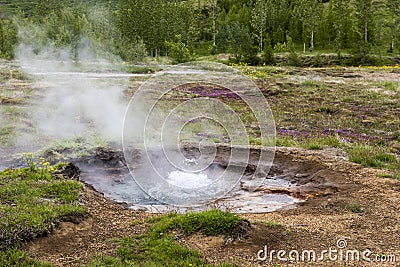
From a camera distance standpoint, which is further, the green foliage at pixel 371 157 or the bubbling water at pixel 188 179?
the green foliage at pixel 371 157

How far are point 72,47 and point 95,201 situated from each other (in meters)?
56.6

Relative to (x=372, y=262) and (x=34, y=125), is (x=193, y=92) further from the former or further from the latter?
(x=372, y=262)

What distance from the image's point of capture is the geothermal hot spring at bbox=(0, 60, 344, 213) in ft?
33.4

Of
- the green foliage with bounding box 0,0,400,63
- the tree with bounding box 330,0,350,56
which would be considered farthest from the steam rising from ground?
the tree with bounding box 330,0,350,56

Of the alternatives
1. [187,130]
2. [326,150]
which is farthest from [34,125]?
[326,150]

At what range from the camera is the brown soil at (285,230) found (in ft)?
22.0

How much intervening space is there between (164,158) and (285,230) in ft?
20.6

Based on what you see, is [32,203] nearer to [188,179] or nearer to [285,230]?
[188,179]

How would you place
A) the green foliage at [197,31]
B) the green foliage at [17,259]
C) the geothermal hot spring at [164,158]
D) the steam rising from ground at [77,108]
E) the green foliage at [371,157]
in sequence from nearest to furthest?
the green foliage at [17,259]
the geothermal hot spring at [164,158]
the green foliage at [371,157]
the steam rising from ground at [77,108]
the green foliage at [197,31]

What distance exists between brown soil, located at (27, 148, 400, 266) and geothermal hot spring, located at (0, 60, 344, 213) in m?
0.82

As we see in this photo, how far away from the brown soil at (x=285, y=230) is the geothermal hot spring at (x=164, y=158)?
0.82 metres

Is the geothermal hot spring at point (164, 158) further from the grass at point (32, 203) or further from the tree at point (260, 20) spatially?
the tree at point (260, 20)

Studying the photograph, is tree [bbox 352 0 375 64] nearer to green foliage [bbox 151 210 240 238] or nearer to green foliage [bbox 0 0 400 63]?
green foliage [bbox 0 0 400 63]

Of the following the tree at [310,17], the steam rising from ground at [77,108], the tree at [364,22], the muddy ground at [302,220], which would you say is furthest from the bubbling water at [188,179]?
the tree at [310,17]
